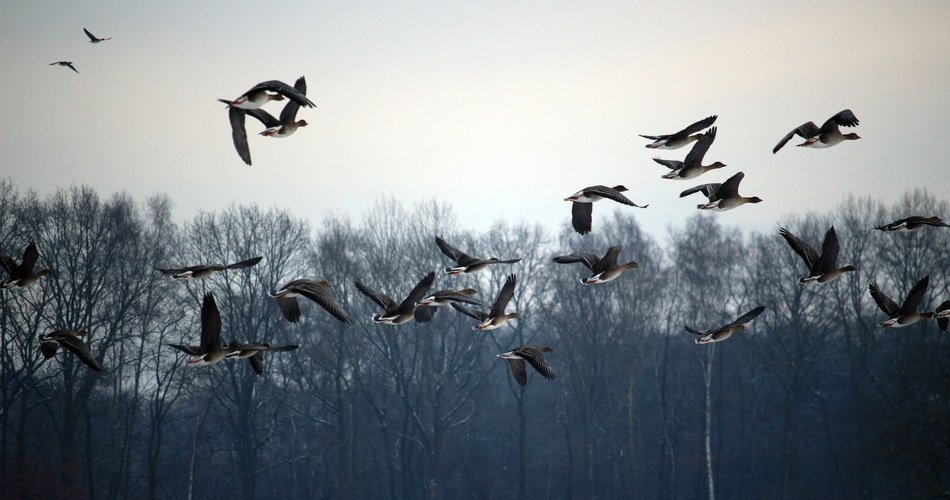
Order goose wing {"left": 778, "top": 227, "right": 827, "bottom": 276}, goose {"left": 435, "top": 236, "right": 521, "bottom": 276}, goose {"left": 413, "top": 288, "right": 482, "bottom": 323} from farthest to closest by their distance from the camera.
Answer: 1. goose {"left": 435, "top": 236, "right": 521, "bottom": 276}
2. goose {"left": 413, "top": 288, "right": 482, "bottom": 323}
3. goose wing {"left": 778, "top": 227, "right": 827, "bottom": 276}

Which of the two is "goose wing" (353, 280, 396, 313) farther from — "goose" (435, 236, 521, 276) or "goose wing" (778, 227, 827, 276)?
"goose wing" (778, 227, 827, 276)

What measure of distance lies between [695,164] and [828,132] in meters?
2.25

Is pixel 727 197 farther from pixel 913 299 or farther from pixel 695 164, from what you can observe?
pixel 913 299

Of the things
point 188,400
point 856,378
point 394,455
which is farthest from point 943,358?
point 188,400

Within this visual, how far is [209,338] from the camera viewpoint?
14453 millimetres

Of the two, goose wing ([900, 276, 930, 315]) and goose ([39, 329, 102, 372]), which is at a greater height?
goose wing ([900, 276, 930, 315])

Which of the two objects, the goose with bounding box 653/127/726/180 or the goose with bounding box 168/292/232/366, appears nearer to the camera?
the goose with bounding box 168/292/232/366

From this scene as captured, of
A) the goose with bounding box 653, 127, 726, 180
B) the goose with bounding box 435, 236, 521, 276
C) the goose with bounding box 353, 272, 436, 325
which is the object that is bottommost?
the goose with bounding box 353, 272, 436, 325

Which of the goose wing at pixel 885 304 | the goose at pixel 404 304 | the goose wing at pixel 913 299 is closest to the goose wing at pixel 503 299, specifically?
the goose at pixel 404 304

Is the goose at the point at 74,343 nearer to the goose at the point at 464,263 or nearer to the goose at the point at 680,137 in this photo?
the goose at the point at 464,263

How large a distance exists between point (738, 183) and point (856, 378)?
34.1 metres

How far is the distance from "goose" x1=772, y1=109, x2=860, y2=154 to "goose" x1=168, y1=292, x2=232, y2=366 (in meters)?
9.49

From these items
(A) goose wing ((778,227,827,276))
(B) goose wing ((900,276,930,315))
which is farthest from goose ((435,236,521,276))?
(B) goose wing ((900,276,930,315))

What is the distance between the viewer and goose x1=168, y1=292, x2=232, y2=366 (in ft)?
46.0
